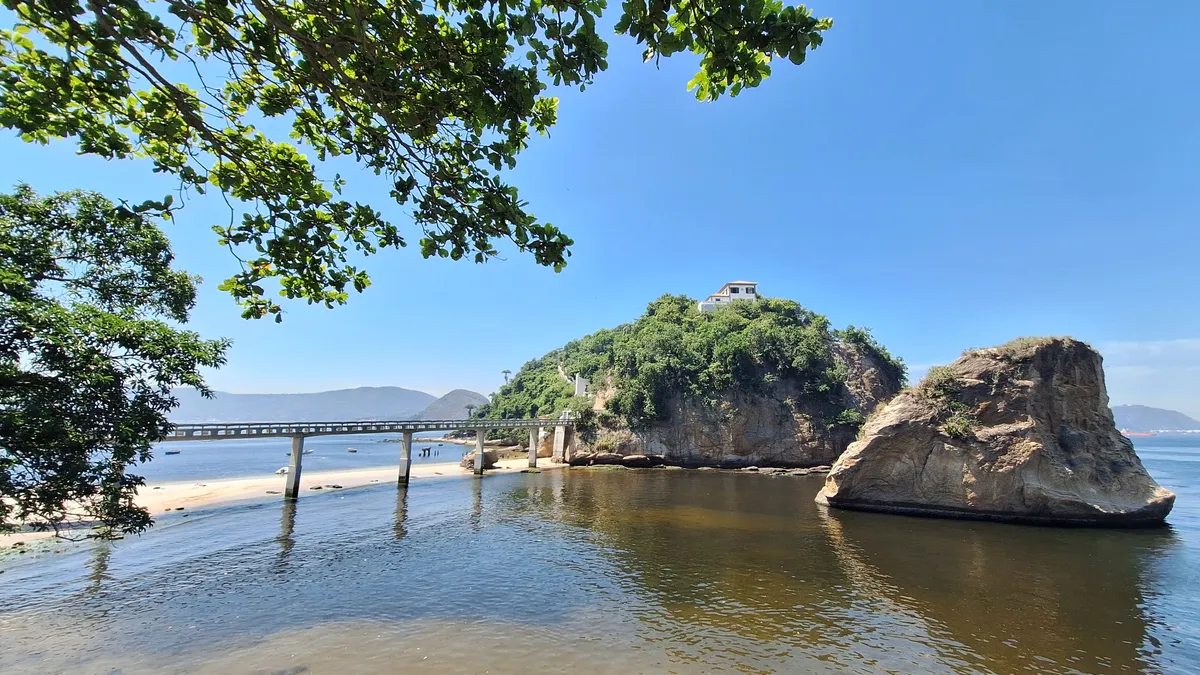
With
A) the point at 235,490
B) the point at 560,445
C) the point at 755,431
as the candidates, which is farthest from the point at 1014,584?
the point at 235,490

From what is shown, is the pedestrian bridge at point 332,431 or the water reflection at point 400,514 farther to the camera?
the pedestrian bridge at point 332,431

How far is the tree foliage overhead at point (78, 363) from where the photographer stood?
7.04 m

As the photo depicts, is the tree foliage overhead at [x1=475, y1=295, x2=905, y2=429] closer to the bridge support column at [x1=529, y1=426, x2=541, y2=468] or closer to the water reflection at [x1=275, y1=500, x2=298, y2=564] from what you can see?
the bridge support column at [x1=529, y1=426, x2=541, y2=468]

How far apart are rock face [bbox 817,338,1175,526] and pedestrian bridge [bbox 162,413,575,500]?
30986 millimetres

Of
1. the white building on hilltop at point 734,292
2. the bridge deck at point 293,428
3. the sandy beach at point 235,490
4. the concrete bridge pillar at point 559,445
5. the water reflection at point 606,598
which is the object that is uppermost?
the white building on hilltop at point 734,292

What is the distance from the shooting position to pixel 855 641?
36.8ft

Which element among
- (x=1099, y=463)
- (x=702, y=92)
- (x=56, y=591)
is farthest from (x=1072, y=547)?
(x=56, y=591)

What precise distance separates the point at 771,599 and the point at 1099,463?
21.7 meters

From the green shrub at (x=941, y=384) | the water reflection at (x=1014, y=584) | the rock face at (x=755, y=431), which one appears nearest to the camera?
the water reflection at (x=1014, y=584)

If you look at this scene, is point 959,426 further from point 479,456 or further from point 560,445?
point 560,445

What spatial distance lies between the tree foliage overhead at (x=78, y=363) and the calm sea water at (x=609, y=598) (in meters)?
5.03

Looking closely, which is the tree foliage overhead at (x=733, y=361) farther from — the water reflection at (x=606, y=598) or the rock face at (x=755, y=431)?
the water reflection at (x=606, y=598)

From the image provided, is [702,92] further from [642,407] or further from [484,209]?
[642,407]

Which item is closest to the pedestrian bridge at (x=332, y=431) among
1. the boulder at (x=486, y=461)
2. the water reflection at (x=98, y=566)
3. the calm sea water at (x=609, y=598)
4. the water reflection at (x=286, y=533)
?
the boulder at (x=486, y=461)
